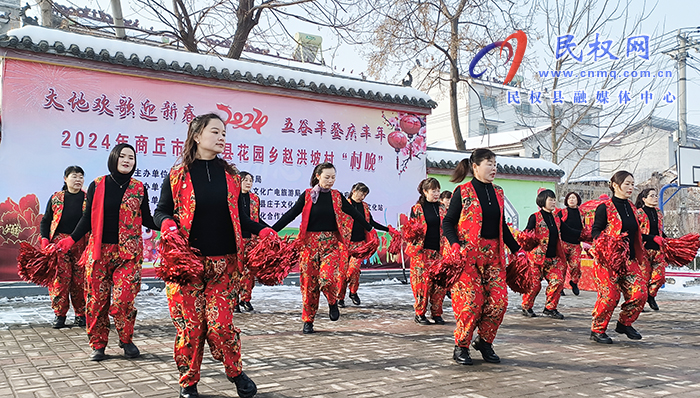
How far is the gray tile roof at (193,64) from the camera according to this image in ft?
29.5

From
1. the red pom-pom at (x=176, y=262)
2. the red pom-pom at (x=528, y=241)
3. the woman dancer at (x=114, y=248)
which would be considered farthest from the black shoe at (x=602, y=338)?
the woman dancer at (x=114, y=248)

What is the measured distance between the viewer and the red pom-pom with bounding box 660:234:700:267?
19.6ft

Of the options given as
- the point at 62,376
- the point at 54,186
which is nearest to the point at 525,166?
the point at 54,186

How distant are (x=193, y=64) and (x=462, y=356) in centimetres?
743

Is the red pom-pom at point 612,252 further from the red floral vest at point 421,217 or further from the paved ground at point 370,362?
the red floral vest at point 421,217

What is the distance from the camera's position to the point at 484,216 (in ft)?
15.7

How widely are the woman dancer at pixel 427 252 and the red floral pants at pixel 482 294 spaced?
2.17 m

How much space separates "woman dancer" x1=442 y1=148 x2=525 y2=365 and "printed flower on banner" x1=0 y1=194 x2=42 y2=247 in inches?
273

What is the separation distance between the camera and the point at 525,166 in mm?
14984

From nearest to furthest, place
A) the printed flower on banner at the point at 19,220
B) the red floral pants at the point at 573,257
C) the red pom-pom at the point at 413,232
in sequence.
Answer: the red pom-pom at the point at 413,232, the red floral pants at the point at 573,257, the printed flower on banner at the point at 19,220

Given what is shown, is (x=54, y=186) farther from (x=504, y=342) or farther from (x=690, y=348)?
(x=690, y=348)

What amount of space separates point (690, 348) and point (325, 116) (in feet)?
25.3

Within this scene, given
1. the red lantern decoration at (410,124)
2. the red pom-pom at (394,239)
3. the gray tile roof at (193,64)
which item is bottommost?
the red pom-pom at (394,239)

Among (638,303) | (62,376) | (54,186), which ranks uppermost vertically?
(54,186)
